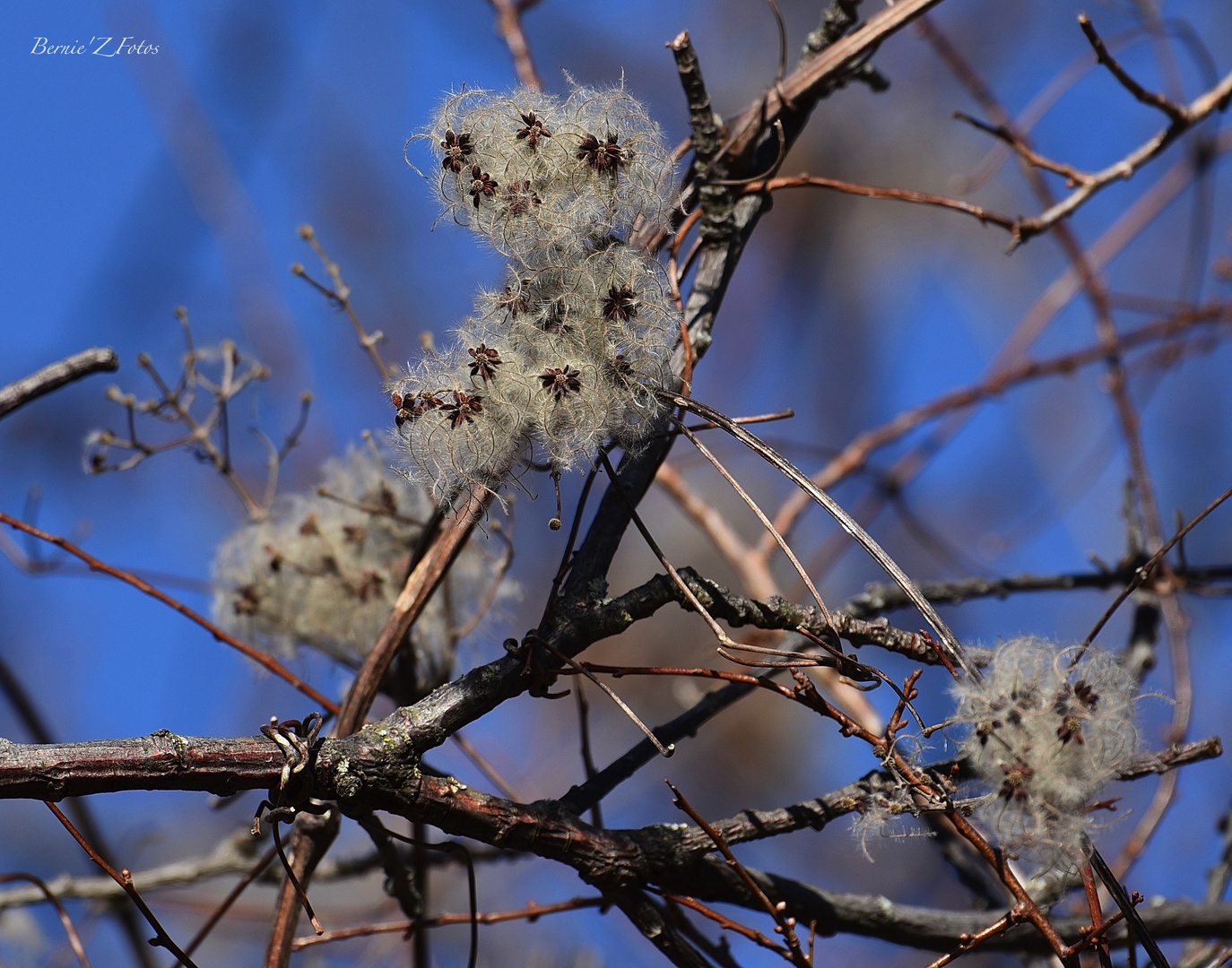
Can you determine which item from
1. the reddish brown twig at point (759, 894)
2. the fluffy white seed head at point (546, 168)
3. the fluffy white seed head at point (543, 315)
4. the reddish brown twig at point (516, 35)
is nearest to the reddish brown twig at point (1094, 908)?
the reddish brown twig at point (759, 894)

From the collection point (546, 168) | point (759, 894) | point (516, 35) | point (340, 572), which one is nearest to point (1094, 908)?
point (759, 894)

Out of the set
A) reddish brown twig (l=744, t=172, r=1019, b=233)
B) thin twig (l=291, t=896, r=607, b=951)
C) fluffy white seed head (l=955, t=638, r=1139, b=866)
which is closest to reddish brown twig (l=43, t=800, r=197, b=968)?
thin twig (l=291, t=896, r=607, b=951)

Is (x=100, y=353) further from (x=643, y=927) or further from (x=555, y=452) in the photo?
(x=643, y=927)

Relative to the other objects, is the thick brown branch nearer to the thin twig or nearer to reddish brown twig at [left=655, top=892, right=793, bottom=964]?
the thin twig

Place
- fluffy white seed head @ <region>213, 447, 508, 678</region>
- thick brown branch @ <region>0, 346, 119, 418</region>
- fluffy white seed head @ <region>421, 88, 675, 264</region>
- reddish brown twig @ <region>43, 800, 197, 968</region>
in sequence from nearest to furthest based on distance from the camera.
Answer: reddish brown twig @ <region>43, 800, 197, 968</region>, fluffy white seed head @ <region>421, 88, 675, 264</region>, thick brown branch @ <region>0, 346, 119, 418</region>, fluffy white seed head @ <region>213, 447, 508, 678</region>

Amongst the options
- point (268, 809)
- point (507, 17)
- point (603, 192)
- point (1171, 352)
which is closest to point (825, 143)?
point (1171, 352)
